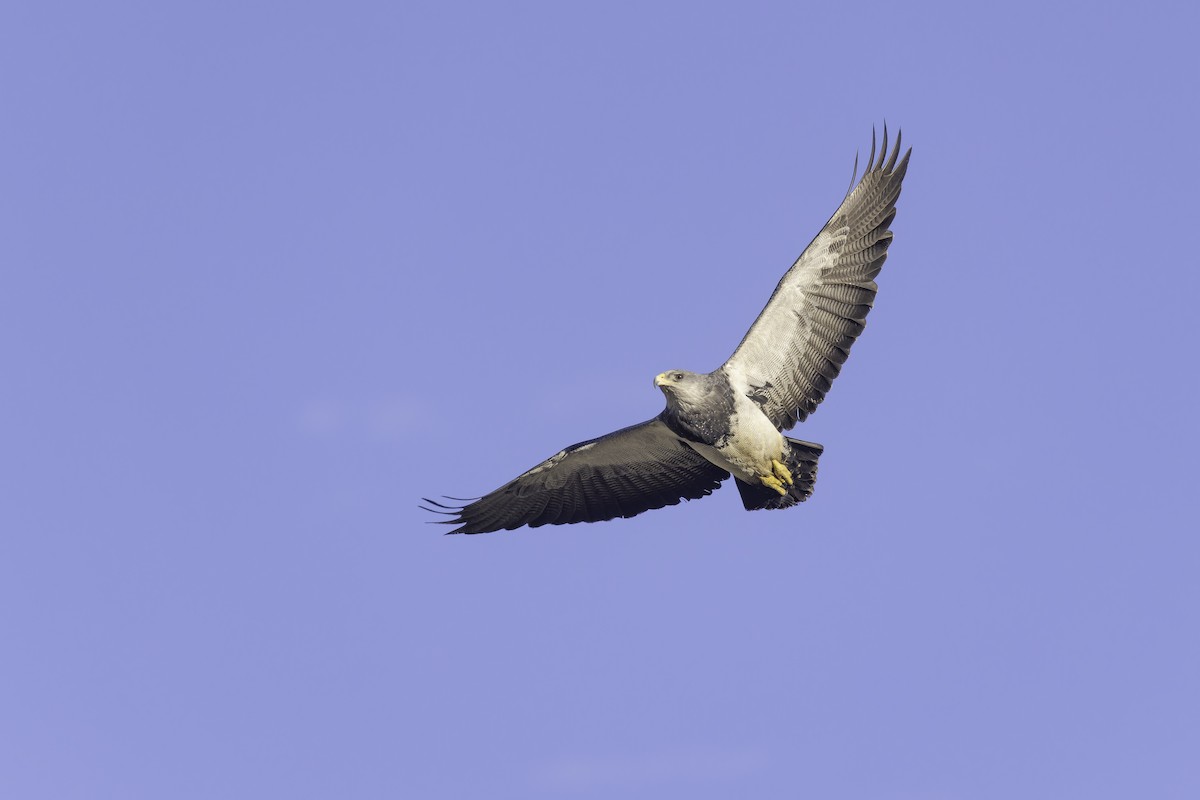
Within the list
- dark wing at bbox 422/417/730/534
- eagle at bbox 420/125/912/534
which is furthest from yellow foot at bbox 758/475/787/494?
dark wing at bbox 422/417/730/534

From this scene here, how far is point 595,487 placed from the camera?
747 inches

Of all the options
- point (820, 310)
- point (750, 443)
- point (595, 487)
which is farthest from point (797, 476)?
point (595, 487)

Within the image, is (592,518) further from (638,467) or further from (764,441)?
(764,441)

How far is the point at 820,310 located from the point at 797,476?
73.5 inches

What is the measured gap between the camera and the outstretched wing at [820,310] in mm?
17562

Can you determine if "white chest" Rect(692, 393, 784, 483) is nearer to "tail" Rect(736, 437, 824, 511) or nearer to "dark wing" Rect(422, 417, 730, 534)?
"tail" Rect(736, 437, 824, 511)

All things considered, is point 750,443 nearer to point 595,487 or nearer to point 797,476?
point 797,476

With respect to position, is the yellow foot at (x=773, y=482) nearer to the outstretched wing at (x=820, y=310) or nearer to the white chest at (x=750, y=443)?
the white chest at (x=750, y=443)

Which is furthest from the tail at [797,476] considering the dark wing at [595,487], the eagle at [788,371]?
the dark wing at [595,487]

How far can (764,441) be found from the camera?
17391mm

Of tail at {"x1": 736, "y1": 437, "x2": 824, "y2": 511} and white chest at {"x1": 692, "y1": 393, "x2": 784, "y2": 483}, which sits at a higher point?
white chest at {"x1": 692, "y1": 393, "x2": 784, "y2": 483}

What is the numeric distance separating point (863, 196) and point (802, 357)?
76.2 inches

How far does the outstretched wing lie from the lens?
17562mm

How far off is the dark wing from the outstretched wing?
4.34ft
